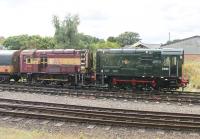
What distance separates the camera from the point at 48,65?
32188 millimetres

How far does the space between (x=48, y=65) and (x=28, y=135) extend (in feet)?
61.3

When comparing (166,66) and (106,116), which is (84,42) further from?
(106,116)

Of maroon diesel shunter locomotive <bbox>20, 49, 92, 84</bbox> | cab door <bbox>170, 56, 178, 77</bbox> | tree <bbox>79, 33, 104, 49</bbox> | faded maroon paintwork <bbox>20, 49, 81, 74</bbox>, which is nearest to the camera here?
cab door <bbox>170, 56, 178, 77</bbox>

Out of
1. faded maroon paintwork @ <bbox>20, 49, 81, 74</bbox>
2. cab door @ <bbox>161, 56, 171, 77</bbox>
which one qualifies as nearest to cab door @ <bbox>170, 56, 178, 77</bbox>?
cab door @ <bbox>161, 56, 171, 77</bbox>

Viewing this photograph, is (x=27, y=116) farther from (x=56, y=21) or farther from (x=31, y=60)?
(x=56, y=21)

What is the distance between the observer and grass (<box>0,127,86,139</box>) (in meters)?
13.5

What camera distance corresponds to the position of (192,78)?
117 ft

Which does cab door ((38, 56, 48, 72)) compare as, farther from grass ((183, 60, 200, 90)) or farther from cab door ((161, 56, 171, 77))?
grass ((183, 60, 200, 90))

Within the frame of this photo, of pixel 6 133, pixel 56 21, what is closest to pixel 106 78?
pixel 6 133

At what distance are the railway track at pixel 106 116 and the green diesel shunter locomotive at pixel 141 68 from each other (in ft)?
31.8

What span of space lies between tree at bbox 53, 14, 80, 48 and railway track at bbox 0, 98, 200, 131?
2262 inches

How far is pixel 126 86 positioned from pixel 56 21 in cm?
5146

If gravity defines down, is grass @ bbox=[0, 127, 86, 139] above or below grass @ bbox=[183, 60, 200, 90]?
below

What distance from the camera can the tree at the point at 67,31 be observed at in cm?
7712
